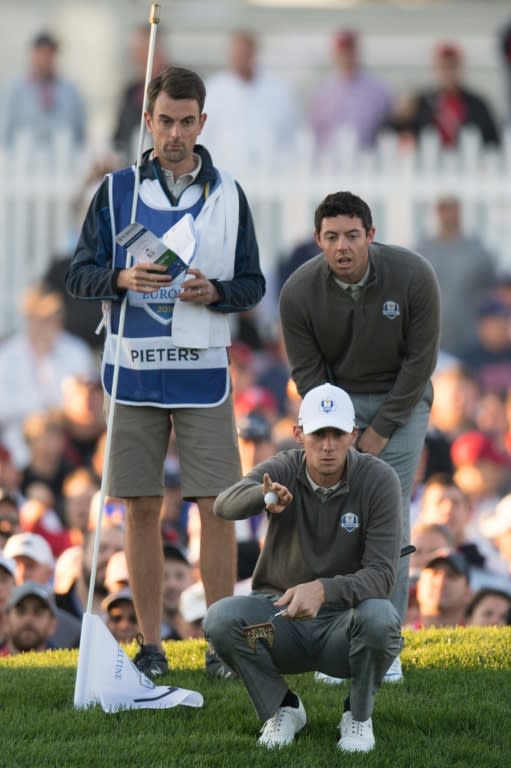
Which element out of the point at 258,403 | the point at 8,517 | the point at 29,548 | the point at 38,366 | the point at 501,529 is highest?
the point at 38,366

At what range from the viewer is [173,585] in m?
11.1

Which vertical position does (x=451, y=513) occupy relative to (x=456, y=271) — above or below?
below

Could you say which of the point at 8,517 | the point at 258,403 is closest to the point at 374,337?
the point at 8,517

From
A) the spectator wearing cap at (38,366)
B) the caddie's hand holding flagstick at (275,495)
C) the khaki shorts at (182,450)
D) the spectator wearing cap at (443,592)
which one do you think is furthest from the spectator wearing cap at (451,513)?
the spectator wearing cap at (38,366)

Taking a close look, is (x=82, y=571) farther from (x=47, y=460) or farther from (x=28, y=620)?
(x=47, y=460)

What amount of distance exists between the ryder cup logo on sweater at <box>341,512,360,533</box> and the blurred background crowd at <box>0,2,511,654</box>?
3.14 metres

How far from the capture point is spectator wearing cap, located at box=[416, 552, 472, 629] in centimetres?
1083

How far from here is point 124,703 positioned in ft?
25.6

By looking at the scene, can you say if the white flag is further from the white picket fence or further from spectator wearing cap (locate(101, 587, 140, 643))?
the white picket fence

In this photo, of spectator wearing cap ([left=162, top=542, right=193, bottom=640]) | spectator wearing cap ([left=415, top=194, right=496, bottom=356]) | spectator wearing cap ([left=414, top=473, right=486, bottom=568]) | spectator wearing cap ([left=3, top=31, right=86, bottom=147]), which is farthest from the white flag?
spectator wearing cap ([left=3, top=31, right=86, bottom=147])

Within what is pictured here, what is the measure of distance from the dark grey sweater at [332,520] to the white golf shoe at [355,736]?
0.44m

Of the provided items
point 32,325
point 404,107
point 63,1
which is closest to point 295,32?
point 63,1

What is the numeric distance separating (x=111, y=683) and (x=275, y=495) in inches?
44.1

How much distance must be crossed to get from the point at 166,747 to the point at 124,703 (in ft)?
1.95
